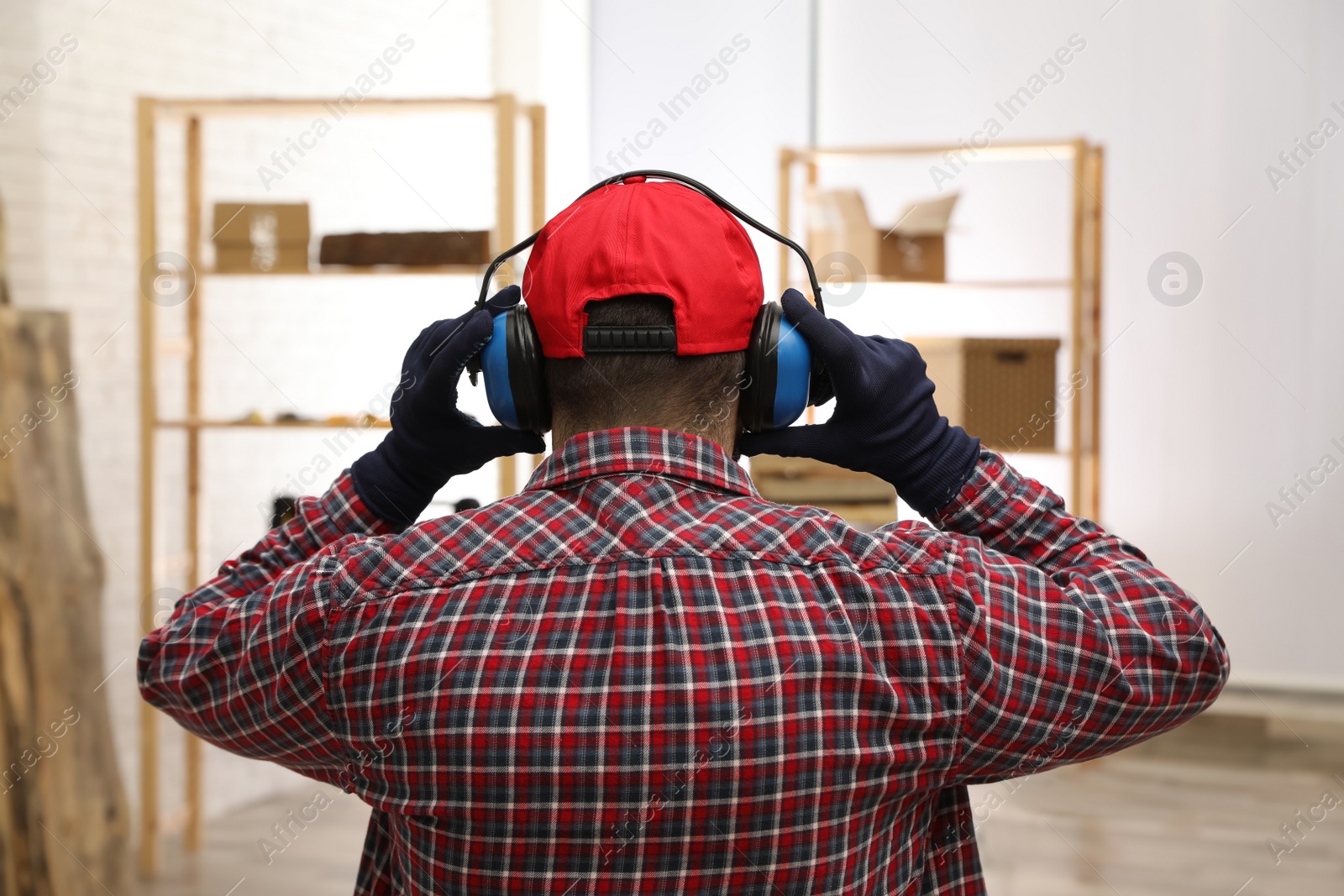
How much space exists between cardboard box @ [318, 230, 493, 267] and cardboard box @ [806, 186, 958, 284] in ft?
3.17

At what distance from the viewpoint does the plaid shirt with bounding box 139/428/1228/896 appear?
→ 2.23ft

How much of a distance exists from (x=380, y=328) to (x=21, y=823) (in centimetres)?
167

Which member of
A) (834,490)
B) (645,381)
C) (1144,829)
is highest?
(645,381)

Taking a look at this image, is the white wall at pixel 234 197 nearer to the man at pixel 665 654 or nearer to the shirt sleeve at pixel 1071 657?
the man at pixel 665 654

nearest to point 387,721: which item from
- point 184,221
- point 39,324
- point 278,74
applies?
point 39,324

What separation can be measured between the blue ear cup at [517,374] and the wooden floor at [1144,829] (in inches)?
88.3

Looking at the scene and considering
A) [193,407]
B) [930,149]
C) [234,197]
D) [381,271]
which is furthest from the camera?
[234,197]

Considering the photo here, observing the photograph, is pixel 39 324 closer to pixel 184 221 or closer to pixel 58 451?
pixel 58 451

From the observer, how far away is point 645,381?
74 centimetres

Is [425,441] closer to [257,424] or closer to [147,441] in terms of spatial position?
[257,424]

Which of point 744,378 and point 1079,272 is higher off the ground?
point 1079,272

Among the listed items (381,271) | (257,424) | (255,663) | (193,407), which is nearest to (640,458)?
(255,663)

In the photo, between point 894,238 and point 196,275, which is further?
point 894,238

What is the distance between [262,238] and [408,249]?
1.22 ft
